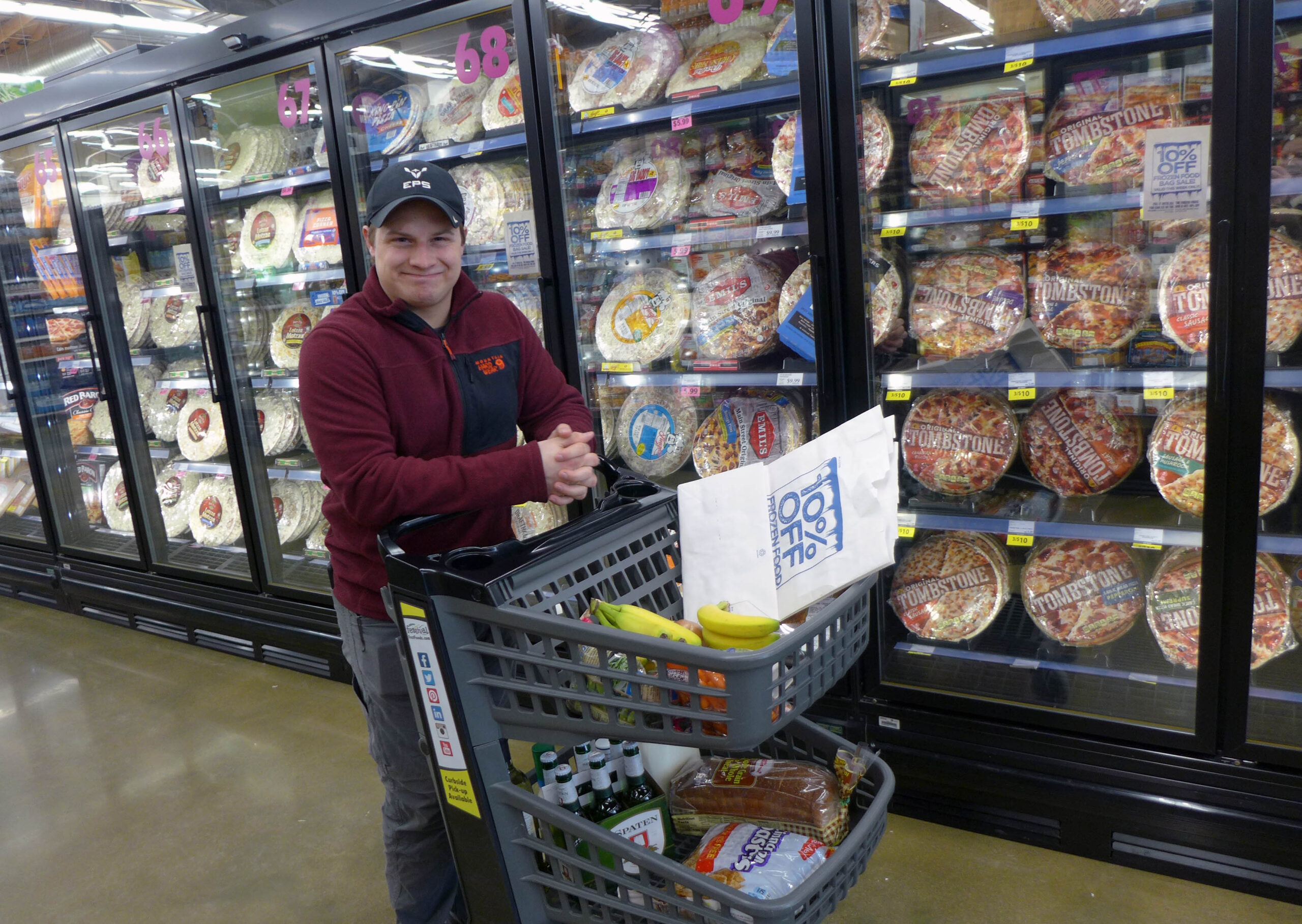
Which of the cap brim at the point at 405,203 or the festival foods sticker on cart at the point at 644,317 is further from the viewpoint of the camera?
the festival foods sticker on cart at the point at 644,317

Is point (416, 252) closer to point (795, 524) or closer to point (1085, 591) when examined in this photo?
point (795, 524)

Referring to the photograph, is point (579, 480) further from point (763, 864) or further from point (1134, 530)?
point (1134, 530)

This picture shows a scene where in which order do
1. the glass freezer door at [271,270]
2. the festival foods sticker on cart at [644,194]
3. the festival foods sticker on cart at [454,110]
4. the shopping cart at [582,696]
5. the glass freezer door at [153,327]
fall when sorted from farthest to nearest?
the glass freezer door at [153,327], the glass freezer door at [271,270], the festival foods sticker on cart at [454,110], the festival foods sticker on cart at [644,194], the shopping cart at [582,696]

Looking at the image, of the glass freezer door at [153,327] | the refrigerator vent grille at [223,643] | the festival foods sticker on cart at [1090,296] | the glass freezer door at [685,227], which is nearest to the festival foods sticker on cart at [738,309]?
the glass freezer door at [685,227]

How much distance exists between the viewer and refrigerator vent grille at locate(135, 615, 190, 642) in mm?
4078

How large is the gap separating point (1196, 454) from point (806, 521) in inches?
59.8

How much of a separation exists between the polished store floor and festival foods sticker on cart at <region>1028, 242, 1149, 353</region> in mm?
1314

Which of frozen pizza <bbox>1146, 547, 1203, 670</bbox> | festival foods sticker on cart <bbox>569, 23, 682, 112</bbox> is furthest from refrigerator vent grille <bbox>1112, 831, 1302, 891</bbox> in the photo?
festival foods sticker on cart <bbox>569, 23, 682, 112</bbox>

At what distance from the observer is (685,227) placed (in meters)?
2.78

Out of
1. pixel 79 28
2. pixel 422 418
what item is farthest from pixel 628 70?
pixel 79 28

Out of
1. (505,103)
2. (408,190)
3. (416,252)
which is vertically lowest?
(416,252)

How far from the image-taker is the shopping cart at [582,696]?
915mm

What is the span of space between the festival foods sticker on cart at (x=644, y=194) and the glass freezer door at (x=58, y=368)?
3.05 meters

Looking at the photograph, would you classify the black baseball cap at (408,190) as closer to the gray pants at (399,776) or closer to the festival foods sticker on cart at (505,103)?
the gray pants at (399,776)
